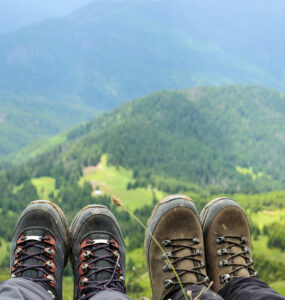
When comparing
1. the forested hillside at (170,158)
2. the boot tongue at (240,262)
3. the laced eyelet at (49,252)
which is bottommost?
the boot tongue at (240,262)

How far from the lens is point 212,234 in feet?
13.3

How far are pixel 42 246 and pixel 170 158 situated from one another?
11104cm

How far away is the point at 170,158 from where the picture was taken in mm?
114125

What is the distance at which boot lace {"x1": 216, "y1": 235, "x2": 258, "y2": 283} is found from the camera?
3.58m

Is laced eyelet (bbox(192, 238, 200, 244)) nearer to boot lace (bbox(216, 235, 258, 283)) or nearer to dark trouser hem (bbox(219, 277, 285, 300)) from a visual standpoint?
boot lace (bbox(216, 235, 258, 283))

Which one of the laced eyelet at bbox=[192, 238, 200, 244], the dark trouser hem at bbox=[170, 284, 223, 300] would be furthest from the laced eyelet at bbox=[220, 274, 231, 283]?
the dark trouser hem at bbox=[170, 284, 223, 300]

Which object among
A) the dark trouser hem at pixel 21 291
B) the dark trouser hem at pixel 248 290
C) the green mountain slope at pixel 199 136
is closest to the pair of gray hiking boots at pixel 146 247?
the dark trouser hem at pixel 248 290

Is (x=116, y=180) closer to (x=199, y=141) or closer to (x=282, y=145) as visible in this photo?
(x=199, y=141)

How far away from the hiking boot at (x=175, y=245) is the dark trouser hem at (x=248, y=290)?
29 cm

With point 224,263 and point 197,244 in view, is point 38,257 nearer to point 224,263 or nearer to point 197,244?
point 197,244

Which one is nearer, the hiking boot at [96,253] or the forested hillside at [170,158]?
the hiking boot at [96,253]

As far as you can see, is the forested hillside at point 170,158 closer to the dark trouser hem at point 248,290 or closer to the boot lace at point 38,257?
the boot lace at point 38,257

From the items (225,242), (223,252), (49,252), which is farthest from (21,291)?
(225,242)

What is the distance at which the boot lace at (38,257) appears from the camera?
3.30 m
